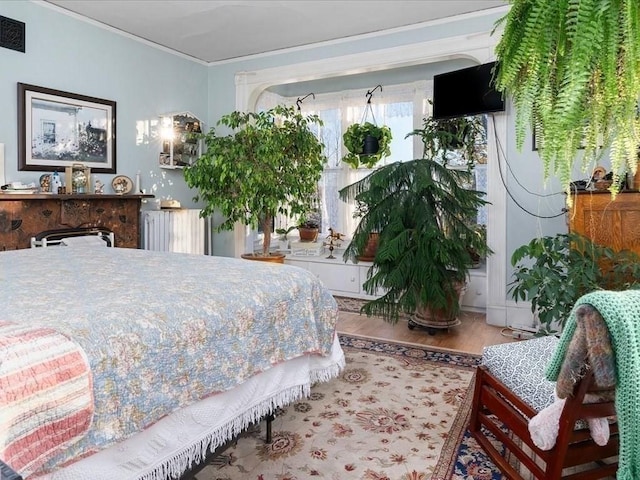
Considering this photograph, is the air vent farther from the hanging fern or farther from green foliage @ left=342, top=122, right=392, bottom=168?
the hanging fern

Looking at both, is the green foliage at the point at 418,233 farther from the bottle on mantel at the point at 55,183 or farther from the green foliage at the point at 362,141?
the bottle on mantel at the point at 55,183

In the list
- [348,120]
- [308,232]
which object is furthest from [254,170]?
[348,120]

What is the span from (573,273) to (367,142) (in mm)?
3035

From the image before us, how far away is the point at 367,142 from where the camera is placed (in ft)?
16.2

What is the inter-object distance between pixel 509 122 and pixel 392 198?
1.26 m

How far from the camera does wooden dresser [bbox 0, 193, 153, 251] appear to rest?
9.93 ft

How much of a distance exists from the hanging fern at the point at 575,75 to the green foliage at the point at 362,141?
4.05 meters

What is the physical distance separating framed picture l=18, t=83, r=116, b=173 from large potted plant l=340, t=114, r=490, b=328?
2390mm

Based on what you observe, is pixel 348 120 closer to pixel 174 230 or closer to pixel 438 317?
pixel 174 230

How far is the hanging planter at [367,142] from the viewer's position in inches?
195

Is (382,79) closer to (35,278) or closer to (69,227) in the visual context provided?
(69,227)

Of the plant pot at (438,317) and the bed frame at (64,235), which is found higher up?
the bed frame at (64,235)

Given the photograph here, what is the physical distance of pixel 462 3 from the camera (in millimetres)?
3477

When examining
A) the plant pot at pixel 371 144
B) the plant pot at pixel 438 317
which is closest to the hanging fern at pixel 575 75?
the plant pot at pixel 438 317
